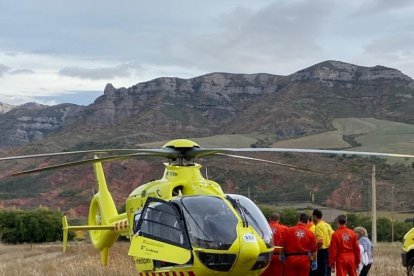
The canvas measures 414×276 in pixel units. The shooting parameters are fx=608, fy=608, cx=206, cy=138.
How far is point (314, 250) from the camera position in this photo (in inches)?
474

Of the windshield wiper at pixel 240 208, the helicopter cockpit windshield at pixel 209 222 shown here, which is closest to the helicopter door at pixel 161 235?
the helicopter cockpit windshield at pixel 209 222

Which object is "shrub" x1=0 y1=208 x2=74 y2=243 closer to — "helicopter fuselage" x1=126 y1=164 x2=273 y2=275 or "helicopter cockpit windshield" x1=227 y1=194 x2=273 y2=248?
"helicopter fuselage" x1=126 y1=164 x2=273 y2=275

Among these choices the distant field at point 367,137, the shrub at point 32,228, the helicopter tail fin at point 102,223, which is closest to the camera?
the helicopter tail fin at point 102,223

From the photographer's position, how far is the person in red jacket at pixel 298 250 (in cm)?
1184

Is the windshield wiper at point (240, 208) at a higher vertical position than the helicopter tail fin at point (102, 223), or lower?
higher

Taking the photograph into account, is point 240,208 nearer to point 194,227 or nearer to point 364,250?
point 194,227

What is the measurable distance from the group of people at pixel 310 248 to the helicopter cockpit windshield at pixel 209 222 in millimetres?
1734

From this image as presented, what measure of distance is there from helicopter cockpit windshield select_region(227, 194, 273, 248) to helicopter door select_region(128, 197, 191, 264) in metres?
1.05

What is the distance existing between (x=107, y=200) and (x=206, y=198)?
7558 mm

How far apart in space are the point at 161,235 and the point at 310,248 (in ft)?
10.9

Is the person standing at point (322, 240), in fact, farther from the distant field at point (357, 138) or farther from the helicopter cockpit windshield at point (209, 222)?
the distant field at point (357, 138)

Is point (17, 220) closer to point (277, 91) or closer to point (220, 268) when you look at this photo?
point (220, 268)

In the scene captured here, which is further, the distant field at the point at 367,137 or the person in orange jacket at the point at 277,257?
the distant field at the point at 367,137

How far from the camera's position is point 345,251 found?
12.2 meters
